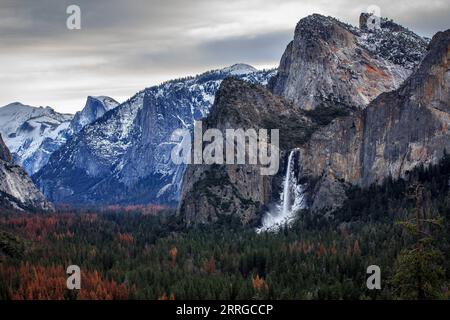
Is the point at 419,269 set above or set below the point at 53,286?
above

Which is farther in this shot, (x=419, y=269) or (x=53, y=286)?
(x=53, y=286)

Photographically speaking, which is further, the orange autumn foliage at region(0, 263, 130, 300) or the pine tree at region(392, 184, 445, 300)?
the orange autumn foliage at region(0, 263, 130, 300)

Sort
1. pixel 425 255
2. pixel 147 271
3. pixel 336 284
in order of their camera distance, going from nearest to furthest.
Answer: pixel 425 255 < pixel 336 284 < pixel 147 271

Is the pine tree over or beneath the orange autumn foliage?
over

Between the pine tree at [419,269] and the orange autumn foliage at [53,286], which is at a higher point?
the pine tree at [419,269]

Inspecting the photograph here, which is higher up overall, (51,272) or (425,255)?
(425,255)

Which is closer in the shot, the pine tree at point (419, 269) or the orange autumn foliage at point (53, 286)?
the pine tree at point (419, 269)
